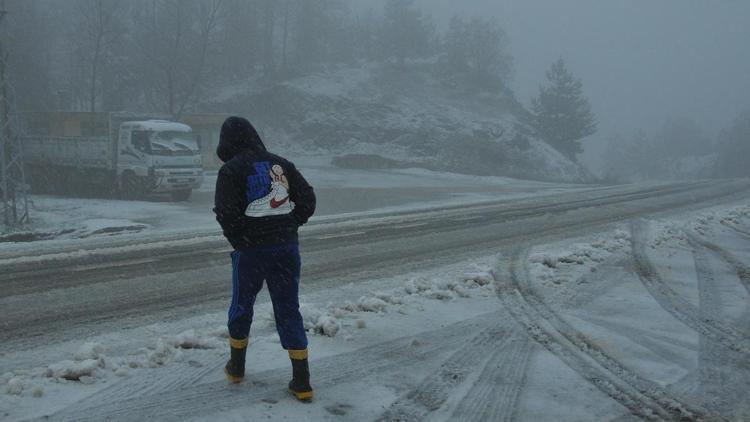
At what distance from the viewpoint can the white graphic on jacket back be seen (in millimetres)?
4145

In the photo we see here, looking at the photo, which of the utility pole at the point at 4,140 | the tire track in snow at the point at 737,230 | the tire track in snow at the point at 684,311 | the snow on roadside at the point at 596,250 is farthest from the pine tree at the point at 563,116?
the tire track in snow at the point at 684,311

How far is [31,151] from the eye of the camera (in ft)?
78.1

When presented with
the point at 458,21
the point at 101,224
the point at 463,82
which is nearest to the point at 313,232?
the point at 101,224

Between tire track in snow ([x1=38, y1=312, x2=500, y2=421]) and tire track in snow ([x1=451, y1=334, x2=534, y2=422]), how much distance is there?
52 cm

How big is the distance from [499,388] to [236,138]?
2557mm

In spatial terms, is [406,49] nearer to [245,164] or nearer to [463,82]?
[463,82]

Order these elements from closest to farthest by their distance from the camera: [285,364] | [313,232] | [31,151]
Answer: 1. [285,364]
2. [313,232]
3. [31,151]

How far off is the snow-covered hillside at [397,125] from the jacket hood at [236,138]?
131 ft

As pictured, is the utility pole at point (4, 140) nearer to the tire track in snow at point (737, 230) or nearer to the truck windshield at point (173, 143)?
the truck windshield at point (173, 143)

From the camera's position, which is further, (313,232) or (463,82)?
(463,82)

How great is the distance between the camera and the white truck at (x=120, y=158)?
20.6 metres

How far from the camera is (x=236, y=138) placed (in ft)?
13.9

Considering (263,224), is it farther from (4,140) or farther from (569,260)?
(4,140)

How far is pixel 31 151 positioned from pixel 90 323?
2066 centimetres
